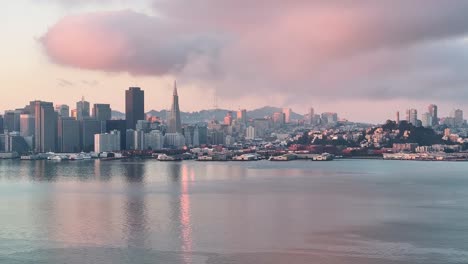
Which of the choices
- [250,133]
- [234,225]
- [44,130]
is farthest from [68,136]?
[234,225]

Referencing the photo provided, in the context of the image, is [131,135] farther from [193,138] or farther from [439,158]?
[439,158]

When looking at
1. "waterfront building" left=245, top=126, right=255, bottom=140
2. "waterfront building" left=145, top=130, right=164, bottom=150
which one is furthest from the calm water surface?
"waterfront building" left=245, top=126, right=255, bottom=140

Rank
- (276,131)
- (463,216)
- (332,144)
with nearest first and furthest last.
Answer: (463,216) → (332,144) → (276,131)

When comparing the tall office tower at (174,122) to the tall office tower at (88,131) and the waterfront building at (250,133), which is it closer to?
the tall office tower at (88,131)

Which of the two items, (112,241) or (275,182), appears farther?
(275,182)

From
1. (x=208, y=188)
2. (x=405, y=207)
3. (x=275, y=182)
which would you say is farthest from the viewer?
(x=275, y=182)

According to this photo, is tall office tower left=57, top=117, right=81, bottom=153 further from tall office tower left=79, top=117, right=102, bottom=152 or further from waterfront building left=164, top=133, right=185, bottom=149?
waterfront building left=164, top=133, right=185, bottom=149

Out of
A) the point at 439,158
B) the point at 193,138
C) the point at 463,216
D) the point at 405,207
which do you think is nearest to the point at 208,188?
the point at 405,207
